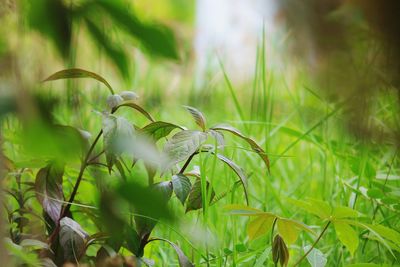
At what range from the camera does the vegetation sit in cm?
49

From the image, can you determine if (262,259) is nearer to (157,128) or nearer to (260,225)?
(260,225)

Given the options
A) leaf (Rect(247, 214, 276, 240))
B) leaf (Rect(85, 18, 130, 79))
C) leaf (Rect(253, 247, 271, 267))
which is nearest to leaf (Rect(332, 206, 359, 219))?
leaf (Rect(247, 214, 276, 240))

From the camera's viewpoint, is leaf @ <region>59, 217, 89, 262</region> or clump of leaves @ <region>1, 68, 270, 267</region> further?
leaf @ <region>59, 217, 89, 262</region>

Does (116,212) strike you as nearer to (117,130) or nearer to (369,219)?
(117,130)

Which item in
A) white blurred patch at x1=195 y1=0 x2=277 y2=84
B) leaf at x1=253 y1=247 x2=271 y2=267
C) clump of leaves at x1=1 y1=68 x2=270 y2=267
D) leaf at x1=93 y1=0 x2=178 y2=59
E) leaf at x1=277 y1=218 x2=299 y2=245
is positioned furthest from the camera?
white blurred patch at x1=195 y1=0 x2=277 y2=84

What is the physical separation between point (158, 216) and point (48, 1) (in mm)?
184

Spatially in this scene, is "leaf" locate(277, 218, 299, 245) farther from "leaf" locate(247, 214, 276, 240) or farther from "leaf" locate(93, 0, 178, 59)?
"leaf" locate(93, 0, 178, 59)

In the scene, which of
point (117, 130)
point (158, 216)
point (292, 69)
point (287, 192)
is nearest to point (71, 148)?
point (158, 216)

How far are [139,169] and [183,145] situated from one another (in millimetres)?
1044

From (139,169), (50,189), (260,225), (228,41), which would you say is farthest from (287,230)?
(228,41)

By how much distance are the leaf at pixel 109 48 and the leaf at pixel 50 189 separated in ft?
2.05

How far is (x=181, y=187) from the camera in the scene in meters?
0.99

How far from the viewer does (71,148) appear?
48cm

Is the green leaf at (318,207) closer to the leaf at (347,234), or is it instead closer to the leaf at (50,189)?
the leaf at (347,234)
